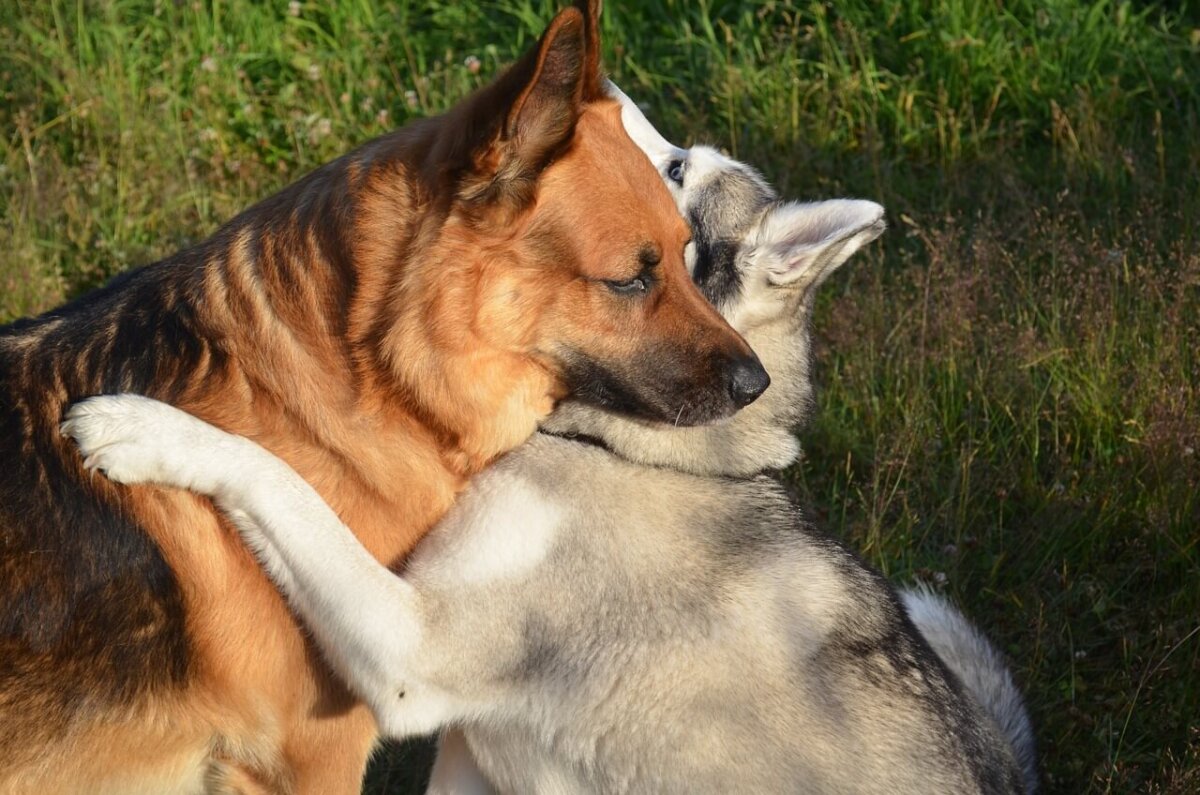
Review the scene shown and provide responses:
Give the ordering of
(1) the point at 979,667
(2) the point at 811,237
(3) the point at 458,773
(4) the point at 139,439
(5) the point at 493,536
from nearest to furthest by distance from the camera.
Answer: (4) the point at 139,439
(5) the point at 493,536
(3) the point at 458,773
(2) the point at 811,237
(1) the point at 979,667

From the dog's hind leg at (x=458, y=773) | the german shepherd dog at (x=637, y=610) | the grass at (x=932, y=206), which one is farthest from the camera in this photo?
the grass at (x=932, y=206)

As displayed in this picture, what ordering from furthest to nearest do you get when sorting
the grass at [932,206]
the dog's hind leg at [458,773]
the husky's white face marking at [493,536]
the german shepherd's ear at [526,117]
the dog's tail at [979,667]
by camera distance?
1. the grass at [932,206]
2. the dog's tail at [979,667]
3. the dog's hind leg at [458,773]
4. the husky's white face marking at [493,536]
5. the german shepherd's ear at [526,117]

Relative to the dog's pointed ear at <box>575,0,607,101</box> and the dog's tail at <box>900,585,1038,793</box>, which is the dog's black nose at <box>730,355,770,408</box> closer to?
the dog's pointed ear at <box>575,0,607,101</box>

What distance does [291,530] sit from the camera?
9.10ft

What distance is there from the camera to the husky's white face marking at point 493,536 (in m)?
2.99

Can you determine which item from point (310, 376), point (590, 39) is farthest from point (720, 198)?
point (310, 376)

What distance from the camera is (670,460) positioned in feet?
11.2

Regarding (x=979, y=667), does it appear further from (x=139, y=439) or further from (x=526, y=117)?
(x=139, y=439)

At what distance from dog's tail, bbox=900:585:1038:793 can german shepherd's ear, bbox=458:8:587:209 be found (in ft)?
5.91

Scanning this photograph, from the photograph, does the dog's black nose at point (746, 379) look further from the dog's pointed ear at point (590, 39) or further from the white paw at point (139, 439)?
the white paw at point (139, 439)

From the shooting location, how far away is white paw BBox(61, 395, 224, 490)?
2.70 metres

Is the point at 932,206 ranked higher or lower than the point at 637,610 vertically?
lower

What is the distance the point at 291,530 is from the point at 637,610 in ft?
2.84

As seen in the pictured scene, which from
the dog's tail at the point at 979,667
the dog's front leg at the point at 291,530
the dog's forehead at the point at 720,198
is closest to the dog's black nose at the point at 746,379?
the dog's forehead at the point at 720,198
